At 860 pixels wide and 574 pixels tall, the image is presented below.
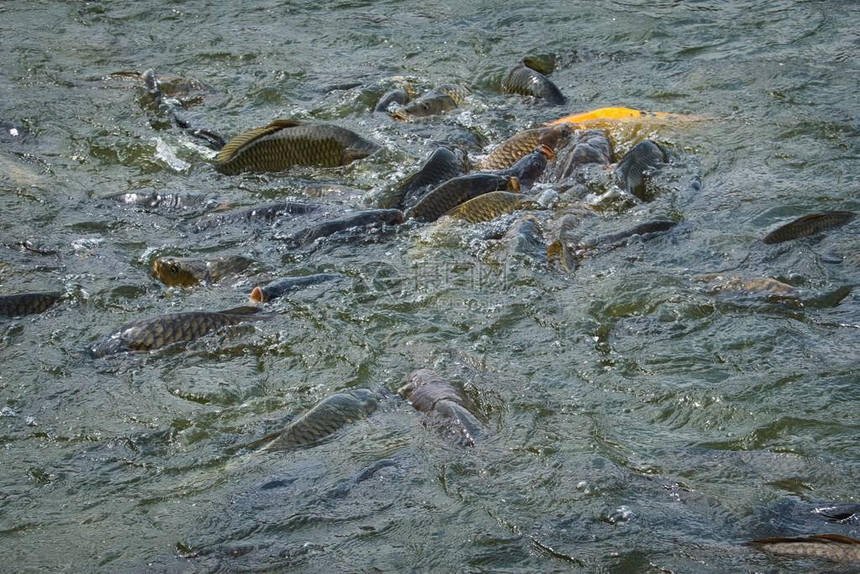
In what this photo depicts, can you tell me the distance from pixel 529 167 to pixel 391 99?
156cm

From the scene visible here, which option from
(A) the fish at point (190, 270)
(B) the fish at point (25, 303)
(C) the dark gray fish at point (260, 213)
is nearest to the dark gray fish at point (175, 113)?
(C) the dark gray fish at point (260, 213)

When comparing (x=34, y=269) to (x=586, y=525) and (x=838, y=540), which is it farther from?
(x=838, y=540)

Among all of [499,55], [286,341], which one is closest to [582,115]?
[499,55]

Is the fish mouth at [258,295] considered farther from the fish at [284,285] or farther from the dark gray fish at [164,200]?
the dark gray fish at [164,200]

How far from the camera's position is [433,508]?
332 cm

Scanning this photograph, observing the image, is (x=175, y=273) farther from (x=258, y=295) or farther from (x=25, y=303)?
(x=25, y=303)

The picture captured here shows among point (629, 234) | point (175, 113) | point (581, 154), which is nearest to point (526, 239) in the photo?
point (629, 234)

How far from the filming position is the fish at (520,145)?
5.98 m

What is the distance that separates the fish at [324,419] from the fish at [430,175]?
195 cm

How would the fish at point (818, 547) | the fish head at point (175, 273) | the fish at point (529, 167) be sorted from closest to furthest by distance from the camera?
the fish at point (818, 547), the fish head at point (175, 273), the fish at point (529, 167)

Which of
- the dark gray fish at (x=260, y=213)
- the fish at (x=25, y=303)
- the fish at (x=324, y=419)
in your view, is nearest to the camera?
the fish at (x=324, y=419)

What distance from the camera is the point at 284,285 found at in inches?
184

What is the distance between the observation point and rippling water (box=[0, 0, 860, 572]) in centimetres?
324

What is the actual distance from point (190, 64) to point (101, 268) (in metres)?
3.57
